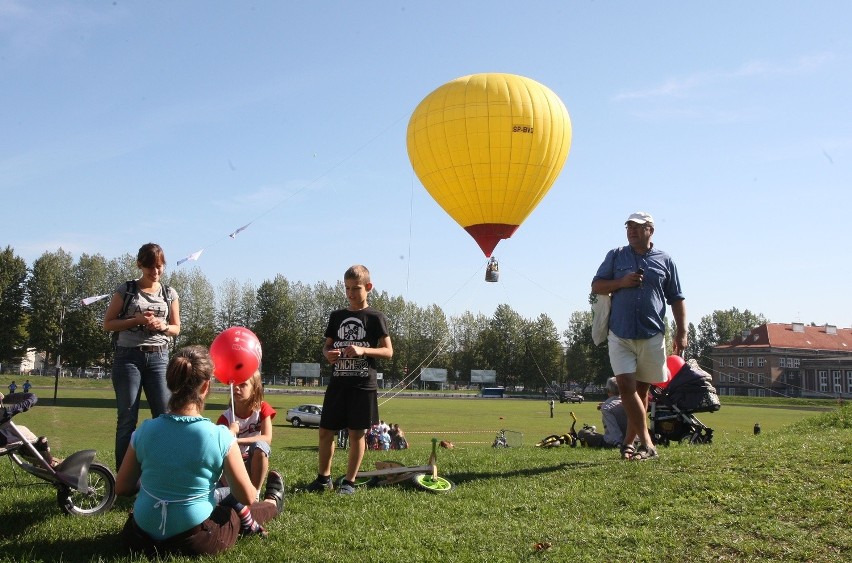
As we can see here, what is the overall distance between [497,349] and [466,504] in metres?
119

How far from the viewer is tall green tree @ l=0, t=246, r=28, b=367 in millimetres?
88188

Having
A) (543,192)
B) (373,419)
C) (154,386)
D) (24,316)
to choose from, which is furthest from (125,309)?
(24,316)

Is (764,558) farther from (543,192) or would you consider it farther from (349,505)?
(543,192)

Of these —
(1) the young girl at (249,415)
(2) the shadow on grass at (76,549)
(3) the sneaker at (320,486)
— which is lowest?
(2) the shadow on grass at (76,549)

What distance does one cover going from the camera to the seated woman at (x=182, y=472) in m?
3.92

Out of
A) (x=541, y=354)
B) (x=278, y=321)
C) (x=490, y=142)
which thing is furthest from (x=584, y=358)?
(x=490, y=142)

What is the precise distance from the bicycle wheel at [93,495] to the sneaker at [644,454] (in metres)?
4.48

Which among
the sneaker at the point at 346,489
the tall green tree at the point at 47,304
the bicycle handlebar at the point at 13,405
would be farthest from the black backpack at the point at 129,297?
the tall green tree at the point at 47,304

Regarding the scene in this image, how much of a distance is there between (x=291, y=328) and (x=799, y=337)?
277 feet

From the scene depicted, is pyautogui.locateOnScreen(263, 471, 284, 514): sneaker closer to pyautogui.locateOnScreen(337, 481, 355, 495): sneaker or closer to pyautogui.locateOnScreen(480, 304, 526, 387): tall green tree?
pyautogui.locateOnScreen(337, 481, 355, 495): sneaker

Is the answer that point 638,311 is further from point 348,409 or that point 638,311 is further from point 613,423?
point 613,423

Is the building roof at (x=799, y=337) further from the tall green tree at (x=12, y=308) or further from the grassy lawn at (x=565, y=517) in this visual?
the grassy lawn at (x=565, y=517)

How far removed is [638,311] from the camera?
7.01m

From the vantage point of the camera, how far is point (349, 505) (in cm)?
545
